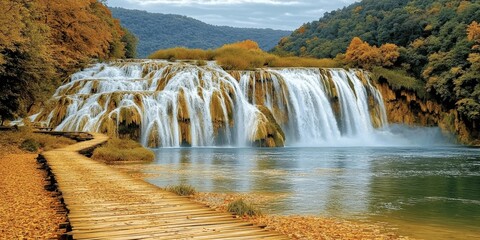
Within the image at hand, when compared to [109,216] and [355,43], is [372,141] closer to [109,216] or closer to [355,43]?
[355,43]

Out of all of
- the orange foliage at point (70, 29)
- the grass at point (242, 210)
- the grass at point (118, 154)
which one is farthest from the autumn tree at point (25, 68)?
the grass at point (242, 210)

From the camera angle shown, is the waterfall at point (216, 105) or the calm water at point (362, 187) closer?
the calm water at point (362, 187)

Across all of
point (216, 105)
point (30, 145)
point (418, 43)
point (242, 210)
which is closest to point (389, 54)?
point (418, 43)

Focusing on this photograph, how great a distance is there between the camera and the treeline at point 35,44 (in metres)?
15.5

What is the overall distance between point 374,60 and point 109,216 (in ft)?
172

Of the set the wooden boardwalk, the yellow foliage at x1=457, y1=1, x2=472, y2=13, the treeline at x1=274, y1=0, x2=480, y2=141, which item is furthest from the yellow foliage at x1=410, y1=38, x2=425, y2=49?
the wooden boardwalk

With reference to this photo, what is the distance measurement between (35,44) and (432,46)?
151ft

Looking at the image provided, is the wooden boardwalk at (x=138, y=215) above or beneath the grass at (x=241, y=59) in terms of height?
beneath

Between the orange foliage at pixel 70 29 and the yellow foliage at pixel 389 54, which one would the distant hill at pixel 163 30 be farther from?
the orange foliage at pixel 70 29

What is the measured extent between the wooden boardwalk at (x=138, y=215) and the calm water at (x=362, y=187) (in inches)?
120

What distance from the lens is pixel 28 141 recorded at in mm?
24578

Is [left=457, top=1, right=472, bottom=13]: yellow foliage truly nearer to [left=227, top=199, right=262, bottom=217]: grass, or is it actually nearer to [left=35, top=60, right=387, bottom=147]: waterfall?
[left=35, top=60, right=387, bottom=147]: waterfall

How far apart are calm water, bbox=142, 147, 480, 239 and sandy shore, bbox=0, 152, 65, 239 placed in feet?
12.0

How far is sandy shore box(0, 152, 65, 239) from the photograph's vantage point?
7543mm
